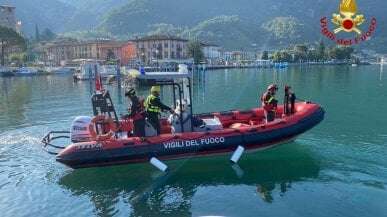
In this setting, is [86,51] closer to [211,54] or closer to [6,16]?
[211,54]

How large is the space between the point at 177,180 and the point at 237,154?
2.06 m

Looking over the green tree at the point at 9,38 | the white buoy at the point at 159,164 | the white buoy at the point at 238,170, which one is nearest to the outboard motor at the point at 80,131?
the white buoy at the point at 159,164

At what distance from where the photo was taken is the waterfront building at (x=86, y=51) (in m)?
114

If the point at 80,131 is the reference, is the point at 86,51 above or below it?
above

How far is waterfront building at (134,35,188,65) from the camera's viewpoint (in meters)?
113

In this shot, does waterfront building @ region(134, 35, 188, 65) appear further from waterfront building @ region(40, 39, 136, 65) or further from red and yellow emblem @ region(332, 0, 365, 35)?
red and yellow emblem @ region(332, 0, 365, 35)

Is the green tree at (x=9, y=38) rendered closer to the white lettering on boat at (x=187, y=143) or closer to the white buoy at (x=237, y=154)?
the white lettering on boat at (x=187, y=143)

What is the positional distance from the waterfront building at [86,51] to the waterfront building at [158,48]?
2.91 metres

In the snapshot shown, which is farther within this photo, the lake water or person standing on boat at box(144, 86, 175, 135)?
person standing on boat at box(144, 86, 175, 135)

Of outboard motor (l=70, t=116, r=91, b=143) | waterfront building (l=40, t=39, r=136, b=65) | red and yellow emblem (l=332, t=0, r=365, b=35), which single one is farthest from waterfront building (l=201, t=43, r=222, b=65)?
outboard motor (l=70, t=116, r=91, b=143)

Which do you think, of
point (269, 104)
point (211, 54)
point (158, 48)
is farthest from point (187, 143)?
point (211, 54)

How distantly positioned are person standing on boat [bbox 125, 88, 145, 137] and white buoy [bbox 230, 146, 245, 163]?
2908mm

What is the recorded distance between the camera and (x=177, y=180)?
12539mm

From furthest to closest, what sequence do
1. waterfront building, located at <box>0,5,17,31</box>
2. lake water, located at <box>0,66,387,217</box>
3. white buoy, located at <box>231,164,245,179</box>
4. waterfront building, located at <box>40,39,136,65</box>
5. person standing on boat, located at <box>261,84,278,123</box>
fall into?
waterfront building, located at <box>0,5,17,31</box> < waterfront building, located at <box>40,39,136,65</box> < person standing on boat, located at <box>261,84,278,123</box> < white buoy, located at <box>231,164,245,179</box> < lake water, located at <box>0,66,387,217</box>
